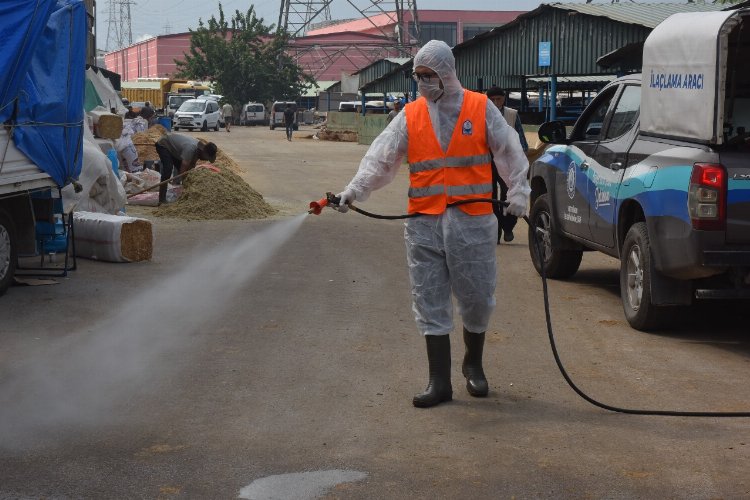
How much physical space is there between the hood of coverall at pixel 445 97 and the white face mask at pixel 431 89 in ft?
0.11

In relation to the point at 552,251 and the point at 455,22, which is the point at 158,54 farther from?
the point at 552,251

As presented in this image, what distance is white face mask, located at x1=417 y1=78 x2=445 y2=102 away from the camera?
660cm

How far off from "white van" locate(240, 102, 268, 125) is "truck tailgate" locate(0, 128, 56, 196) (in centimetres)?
7037

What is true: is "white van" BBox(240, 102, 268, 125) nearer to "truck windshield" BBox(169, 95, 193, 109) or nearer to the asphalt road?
"truck windshield" BBox(169, 95, 193, 109)

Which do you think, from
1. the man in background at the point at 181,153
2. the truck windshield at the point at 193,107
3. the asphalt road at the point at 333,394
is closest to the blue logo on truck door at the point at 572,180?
the asphalt road at the point at 333,394

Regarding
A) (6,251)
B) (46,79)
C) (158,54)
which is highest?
(158,54)

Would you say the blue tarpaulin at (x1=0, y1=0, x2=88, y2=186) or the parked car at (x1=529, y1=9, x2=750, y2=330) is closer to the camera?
the parked car at (x1=529, y1=9, x2=750, y2=330)

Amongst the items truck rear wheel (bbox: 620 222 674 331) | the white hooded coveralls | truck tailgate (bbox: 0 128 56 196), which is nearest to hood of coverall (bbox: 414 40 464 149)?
the white hooded coveralls

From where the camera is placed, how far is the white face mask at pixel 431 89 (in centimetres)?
660

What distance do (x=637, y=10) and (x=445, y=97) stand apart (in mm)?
24623

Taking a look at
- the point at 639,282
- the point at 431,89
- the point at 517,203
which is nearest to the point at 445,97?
the point at 431,89

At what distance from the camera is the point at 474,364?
690 cm

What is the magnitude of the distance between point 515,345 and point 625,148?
2.12 m

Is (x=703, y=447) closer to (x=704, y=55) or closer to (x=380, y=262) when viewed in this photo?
(x=704, y=55)
